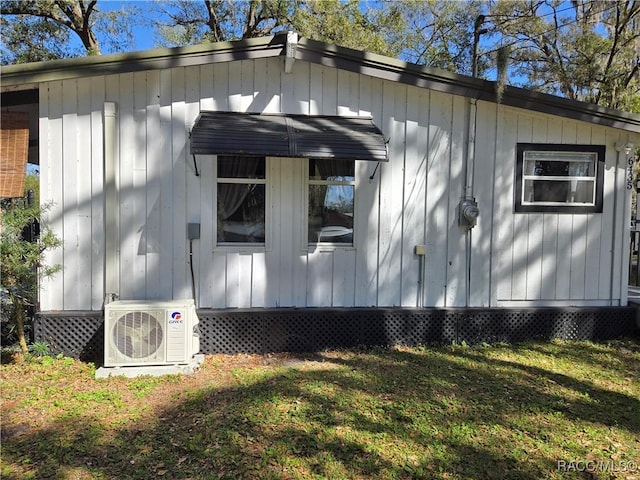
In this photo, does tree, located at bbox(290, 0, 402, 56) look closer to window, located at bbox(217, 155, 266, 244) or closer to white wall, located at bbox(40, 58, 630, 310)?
white wall, located at bbox(40, 58, 630, 310)

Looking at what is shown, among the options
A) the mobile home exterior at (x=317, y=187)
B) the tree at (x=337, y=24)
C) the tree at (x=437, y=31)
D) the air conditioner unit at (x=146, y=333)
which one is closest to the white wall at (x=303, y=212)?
the mobile home exterior at (x=317, y=187)

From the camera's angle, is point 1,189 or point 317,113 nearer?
point 1,189

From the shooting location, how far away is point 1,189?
4008 millimetres

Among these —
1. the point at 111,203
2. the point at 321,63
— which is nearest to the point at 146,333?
the point at 111,203

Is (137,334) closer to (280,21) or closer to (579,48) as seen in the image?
(280,21)

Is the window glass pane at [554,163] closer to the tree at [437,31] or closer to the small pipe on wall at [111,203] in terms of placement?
the small pipe on wall at [111,203]

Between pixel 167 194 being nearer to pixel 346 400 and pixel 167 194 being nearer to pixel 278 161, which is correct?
pixel 278 161

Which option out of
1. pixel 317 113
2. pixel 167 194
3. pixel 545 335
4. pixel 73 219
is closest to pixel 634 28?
pixel 545 335

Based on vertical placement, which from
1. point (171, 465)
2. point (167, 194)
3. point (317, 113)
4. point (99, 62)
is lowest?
point (171, 465)

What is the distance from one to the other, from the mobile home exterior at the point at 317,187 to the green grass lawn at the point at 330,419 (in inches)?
28.3

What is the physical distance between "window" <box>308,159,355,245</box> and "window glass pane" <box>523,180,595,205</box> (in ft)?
6.73

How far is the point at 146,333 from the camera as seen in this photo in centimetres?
383

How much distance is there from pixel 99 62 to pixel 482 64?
13810 millimetres

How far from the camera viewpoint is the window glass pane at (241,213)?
4.39 metres
